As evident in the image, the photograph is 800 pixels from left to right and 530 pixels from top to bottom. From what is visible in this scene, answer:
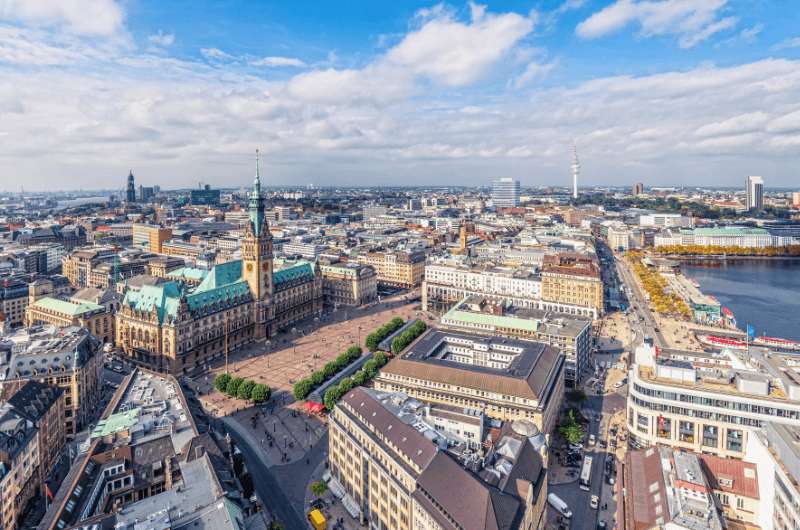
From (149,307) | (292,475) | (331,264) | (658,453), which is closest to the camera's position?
(658,453)

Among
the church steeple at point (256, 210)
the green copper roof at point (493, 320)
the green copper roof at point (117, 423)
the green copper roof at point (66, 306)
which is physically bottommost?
the green copper roof at point (117, 423)

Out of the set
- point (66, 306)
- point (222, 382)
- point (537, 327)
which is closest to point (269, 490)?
point (222, 382)

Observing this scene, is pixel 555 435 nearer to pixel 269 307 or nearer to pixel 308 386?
pixel 308 386

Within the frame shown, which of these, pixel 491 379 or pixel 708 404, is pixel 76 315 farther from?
pixel 708 404

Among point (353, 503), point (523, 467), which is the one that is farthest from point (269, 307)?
point (523, 467)

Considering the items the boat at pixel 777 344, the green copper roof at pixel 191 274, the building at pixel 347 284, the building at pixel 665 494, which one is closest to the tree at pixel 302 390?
the building at pixel 665 494

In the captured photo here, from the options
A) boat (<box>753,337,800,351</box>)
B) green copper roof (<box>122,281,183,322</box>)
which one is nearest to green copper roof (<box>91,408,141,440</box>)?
green copper roof (<box>122,281,183,322</box>)

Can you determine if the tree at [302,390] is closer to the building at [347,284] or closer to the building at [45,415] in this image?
the building at [45,415]
